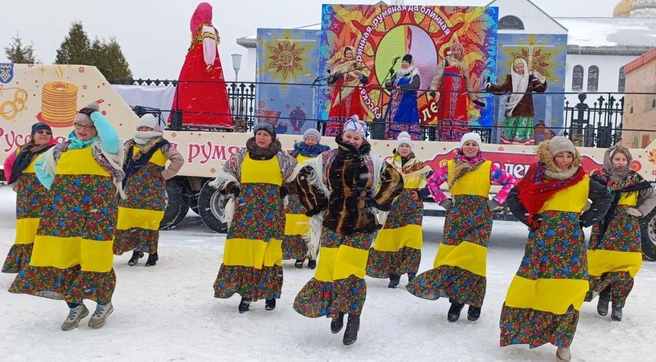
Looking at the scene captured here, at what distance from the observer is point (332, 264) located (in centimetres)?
441

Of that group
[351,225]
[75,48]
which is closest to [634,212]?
[351,225]

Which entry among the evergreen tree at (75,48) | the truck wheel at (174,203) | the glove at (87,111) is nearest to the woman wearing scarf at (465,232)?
the glove at (87,111)

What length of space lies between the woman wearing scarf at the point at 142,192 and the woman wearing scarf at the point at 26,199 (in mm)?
1026

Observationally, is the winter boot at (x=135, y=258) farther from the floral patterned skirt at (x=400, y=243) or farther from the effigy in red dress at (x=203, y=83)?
the effigy in red dress at (x=203, y=83)

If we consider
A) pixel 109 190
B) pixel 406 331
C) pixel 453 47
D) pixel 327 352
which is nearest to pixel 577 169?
pixel 406 331

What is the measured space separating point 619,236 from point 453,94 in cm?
488

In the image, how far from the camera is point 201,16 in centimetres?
1001

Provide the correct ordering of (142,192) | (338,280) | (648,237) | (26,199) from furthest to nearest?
(648,237), (142,192), (26,199), (338,280)

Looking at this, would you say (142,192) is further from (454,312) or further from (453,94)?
(453,94)

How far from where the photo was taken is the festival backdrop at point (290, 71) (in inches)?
444

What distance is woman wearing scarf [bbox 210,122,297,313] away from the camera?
519 centimetres

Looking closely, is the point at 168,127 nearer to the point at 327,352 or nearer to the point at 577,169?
the point at 327,352

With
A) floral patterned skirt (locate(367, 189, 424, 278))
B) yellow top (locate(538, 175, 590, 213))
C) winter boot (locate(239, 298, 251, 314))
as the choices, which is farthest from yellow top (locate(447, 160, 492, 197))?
winter boot (locate(239, 298, 251, 314))

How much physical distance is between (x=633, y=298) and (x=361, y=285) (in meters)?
3.58
